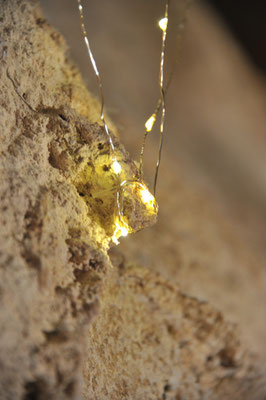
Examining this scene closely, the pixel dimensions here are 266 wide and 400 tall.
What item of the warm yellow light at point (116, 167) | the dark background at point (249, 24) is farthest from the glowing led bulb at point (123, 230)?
the dark background at point (249, 24)

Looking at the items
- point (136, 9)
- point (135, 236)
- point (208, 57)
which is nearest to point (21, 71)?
point (135, 236)

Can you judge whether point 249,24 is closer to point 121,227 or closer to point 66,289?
point 121,227

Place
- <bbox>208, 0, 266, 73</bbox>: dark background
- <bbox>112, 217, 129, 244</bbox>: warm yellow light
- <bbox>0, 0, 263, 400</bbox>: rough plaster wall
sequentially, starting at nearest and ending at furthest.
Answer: <bbox>0, 0, 263, 400</bbox>: rough plaster wall < <bbox>112, 217, 129, 244</bbox>: warm yellow light < <bbox>208, 0, 266, 73</bbox>: dark background

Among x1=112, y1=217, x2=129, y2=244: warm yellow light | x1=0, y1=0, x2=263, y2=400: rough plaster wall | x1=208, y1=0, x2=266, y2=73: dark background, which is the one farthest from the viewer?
x1=208, y1=0, x2=266, y2=73: dark background

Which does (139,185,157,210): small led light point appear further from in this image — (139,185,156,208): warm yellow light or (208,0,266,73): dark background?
(208,0,266,73): dark background

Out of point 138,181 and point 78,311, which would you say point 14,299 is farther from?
point 138,181

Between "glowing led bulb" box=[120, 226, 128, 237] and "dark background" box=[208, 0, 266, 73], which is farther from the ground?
"dark background" box=[208, 0, 266, 73]

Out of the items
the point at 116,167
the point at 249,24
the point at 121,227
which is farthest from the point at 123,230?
the point at 249,24

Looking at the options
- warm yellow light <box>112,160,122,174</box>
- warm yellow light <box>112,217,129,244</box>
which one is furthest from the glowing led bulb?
warm yellow light <box>112,160,122,174</box>
